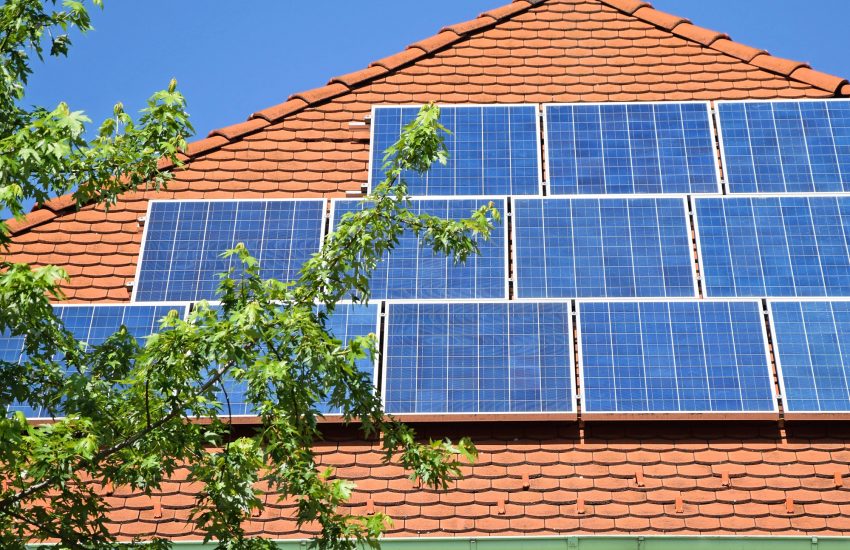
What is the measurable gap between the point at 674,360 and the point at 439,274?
2728 mm

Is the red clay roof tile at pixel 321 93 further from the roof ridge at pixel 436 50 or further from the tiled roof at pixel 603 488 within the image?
the tiled roof at pixel 603 488

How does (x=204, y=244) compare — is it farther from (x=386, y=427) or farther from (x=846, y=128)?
(x=846, y=128)

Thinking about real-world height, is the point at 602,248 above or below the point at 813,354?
above

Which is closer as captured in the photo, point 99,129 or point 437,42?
point 99,129

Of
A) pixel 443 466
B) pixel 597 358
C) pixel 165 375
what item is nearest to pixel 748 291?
pixel 597 358

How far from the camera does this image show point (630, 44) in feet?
55.3

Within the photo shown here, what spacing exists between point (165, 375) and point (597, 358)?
546cm

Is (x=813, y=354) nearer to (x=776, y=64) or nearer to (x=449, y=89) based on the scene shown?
(x=776, y=64)

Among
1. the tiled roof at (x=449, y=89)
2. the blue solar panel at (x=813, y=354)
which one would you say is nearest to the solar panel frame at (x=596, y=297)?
the blue solar panel at (x=813, y=354)

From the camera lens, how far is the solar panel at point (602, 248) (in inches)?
559

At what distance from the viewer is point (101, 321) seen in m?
14.3

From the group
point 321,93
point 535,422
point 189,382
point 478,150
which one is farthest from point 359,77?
point 189,382

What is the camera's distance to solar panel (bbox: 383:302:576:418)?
43.7ft

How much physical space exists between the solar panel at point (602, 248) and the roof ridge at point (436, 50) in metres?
2.75
